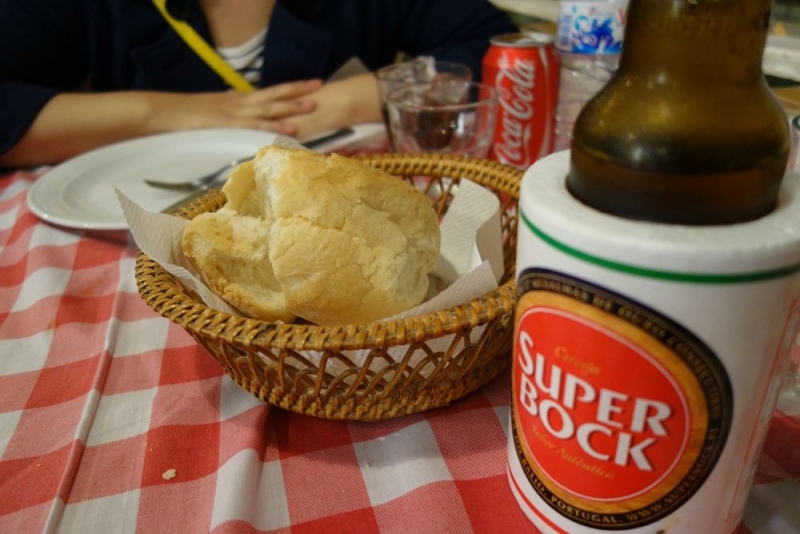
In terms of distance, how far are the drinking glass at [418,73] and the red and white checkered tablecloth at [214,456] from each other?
0.52m

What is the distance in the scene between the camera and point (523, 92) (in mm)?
812

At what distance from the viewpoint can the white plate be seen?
750 mm

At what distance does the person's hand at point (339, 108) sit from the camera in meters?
1.10

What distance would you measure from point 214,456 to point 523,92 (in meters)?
0.62

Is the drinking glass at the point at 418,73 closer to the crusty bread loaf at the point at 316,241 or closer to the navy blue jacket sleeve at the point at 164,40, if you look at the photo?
the navy blue jacket sleeve at the point at 164,40

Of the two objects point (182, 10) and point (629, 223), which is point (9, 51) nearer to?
point (182, 10)

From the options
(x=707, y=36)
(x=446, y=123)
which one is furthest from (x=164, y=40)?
(x=707, y=36)

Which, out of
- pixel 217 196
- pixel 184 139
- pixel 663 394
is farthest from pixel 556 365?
pixel 184 139

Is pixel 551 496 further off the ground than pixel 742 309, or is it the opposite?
pixel 742 309

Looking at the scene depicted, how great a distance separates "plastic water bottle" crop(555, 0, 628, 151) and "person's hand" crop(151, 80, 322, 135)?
476 mm

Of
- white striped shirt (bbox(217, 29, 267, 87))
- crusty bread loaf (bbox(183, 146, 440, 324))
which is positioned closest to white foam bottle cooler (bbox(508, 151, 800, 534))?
crusty bread loaf (bbox(183, 146, 440, 324))

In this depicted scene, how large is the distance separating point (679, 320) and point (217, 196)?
46 cm

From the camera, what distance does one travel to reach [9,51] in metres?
1.15

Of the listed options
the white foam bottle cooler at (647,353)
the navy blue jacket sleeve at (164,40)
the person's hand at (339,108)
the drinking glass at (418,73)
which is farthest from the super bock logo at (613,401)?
the navy blue jacket sleeve at (164,40)
